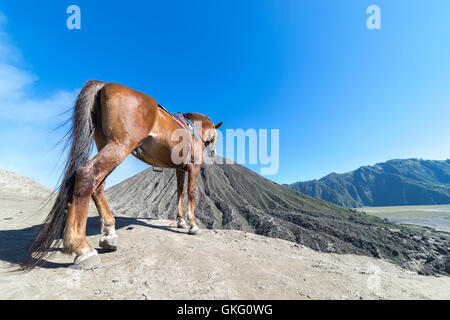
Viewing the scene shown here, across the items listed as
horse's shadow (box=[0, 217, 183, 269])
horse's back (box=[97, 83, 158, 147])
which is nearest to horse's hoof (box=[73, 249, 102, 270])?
horse's shadow (box=[0, 217, 183, 269])

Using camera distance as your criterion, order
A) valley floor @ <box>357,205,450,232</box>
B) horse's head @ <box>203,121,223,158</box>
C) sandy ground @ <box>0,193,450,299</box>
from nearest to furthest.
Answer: sandy ground @ <box>0,193,450,299</box> → horse's head @ <box>203,121,223,158</box> → valley floor @ <box>357,205,450,232</box>

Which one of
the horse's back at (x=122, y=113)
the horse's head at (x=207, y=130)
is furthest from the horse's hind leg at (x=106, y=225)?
the horse's head at (x=207, y=130)

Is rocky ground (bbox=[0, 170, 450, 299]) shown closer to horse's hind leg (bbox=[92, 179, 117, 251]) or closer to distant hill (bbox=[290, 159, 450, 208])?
horse's hind leg (bbox=[92, 179, 117, 251])

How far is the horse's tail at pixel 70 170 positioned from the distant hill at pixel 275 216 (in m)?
14.9

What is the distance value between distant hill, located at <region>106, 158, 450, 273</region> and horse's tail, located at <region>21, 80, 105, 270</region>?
14861mm

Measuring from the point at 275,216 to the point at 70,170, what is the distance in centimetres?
2125

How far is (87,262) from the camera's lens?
7.47 ft

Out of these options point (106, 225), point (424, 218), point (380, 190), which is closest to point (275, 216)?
point (106, 225)

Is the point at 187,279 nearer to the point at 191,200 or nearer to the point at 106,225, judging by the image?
the point at 106,225

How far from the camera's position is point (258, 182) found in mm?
37188

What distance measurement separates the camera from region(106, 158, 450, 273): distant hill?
579 inches

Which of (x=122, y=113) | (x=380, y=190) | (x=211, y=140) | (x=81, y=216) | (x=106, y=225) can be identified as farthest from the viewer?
(x=380, y=190)

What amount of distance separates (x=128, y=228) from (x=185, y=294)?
2.92 metres
